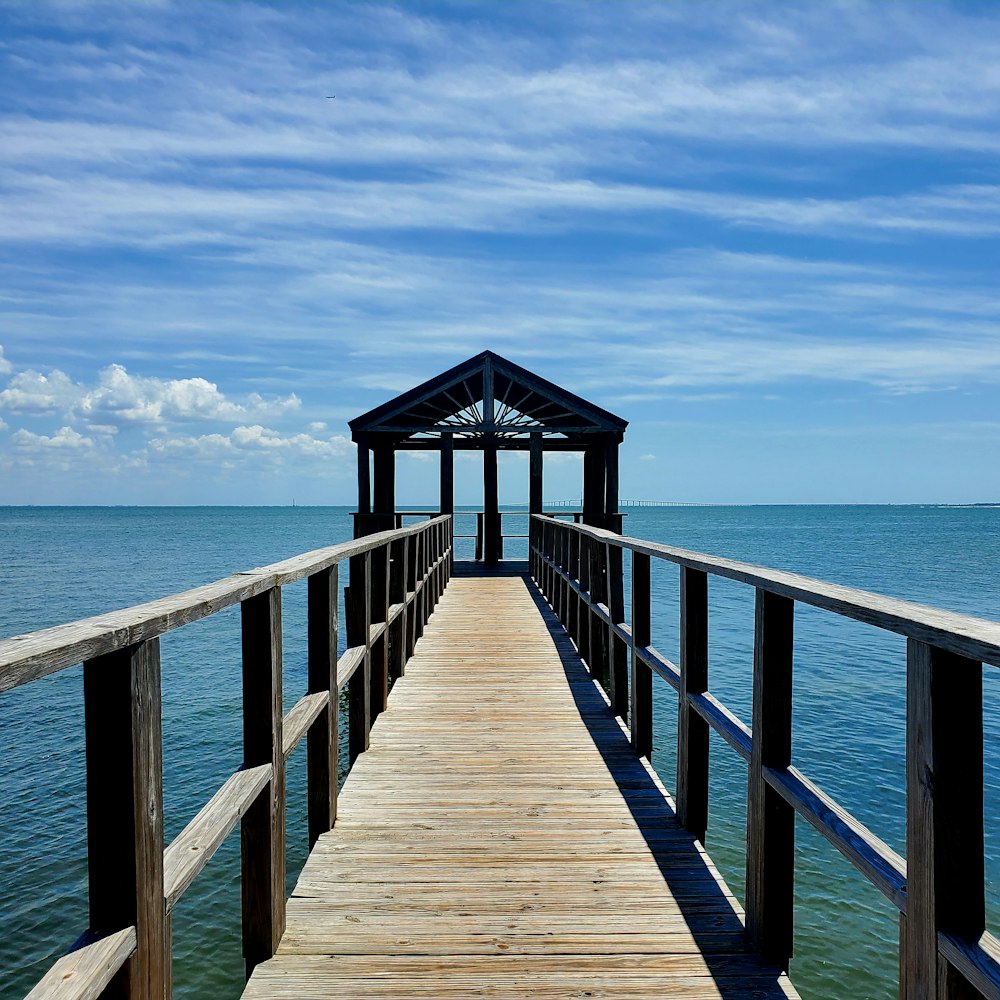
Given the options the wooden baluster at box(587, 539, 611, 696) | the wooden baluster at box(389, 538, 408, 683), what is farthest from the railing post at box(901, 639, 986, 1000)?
the wooden baluster at box(389, 538, 408, 683)

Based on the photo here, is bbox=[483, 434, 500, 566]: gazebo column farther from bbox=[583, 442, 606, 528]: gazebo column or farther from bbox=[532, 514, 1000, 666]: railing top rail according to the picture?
bbox=[532, 514, 1000, 666]: railing top rail

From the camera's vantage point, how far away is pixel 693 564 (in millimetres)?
3451

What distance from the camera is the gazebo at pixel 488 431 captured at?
15.8 meters

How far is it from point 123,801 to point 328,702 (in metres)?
1.92

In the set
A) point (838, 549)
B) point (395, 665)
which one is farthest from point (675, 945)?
point (838, 549)

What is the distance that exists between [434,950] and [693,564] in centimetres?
171

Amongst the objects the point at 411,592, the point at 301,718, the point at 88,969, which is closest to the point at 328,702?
the point at 301,718

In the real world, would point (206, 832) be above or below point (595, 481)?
below

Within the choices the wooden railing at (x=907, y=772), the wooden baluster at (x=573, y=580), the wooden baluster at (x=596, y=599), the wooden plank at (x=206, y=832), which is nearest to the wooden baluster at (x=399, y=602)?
the wooden baluster at (x=596, y=599)

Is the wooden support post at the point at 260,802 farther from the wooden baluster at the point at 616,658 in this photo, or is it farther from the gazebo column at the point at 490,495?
the gazebo column at the point at 490,495

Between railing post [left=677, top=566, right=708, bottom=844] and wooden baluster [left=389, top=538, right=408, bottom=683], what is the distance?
3.16 metres

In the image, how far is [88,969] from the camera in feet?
4.89

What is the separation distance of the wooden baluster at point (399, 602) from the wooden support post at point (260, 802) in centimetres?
377

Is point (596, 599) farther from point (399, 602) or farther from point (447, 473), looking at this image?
point (447, 473)
